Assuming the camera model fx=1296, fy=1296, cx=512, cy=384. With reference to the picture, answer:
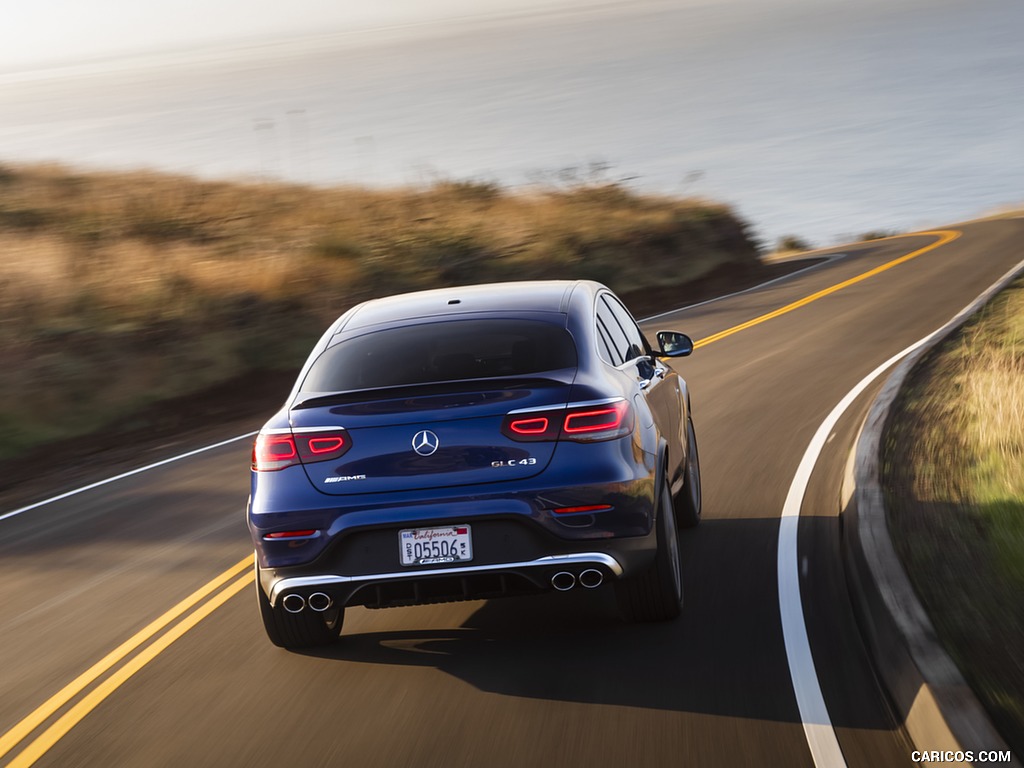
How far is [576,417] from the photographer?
5789 mm

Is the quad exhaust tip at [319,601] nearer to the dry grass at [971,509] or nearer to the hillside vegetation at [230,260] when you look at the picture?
the dry grass at [971,509]

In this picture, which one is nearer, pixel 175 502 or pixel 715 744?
pixel 715 744

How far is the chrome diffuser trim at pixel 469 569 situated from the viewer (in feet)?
18.7

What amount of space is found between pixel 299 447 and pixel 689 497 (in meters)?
3.35

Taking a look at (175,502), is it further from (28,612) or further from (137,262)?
(137,262)

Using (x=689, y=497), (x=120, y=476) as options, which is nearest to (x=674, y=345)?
(x=689, y=497)

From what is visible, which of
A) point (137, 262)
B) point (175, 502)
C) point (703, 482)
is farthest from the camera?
point (137, 262)

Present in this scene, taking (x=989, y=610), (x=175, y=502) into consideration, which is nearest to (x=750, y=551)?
(x=989, y=610)

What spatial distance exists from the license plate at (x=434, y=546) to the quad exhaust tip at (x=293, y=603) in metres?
0.53

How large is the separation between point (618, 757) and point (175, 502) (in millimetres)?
7060

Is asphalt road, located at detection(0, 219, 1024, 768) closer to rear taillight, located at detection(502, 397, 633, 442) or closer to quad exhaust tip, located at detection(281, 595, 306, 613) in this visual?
quad exhaust tip, located at detection(281, 595, 306, 613)

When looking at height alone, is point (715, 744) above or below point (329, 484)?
below

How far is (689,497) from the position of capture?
27.6 ft

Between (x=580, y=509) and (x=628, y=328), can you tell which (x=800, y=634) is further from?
(x=628, y=328)
